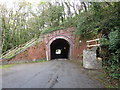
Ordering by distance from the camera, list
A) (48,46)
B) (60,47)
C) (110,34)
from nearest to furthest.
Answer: (110,34) < (48,46) < (60,47)

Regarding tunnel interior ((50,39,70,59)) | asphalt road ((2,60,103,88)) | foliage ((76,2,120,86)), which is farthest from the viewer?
tunnel interior ((50,39,70,59))

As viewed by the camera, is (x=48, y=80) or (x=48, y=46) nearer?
(x=48, y=80)

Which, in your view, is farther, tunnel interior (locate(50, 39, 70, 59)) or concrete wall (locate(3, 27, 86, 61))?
tunnel interior (locate(50, 39, 70, 59))

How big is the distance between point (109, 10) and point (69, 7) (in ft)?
48.9

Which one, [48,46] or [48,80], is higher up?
[48,46]

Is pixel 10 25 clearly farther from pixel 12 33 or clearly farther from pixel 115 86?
pixel 115 86

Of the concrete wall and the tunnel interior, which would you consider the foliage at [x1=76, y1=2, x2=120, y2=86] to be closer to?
the concrete wall

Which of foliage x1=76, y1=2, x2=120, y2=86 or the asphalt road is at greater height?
foliage x1=76, y1=2, x2=120, y2=86

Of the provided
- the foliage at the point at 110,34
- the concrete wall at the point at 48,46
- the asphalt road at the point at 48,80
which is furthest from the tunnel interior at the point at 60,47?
the asphalt road at the point at 48,80

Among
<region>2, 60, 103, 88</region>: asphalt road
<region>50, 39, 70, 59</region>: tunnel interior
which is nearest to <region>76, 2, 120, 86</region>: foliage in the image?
<region>2, 60, 103, 88</region>: asphalt road

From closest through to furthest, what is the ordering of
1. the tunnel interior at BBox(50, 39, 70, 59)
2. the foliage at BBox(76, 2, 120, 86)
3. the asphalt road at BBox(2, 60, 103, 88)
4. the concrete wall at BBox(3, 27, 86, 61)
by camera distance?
the asphalt road at BBox(2, 60, 103, 88) → the foliage at BBox(76, 2, 120, 86) → the concrete wall at BBox(3, 27, 86, 61) → the tunnel interior at BBox(50, 39, 70, 59)

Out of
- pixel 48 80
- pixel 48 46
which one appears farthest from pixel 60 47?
pixel 48 80

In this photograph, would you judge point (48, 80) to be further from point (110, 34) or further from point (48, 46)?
point (48, 46)

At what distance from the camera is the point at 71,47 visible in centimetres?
1525
